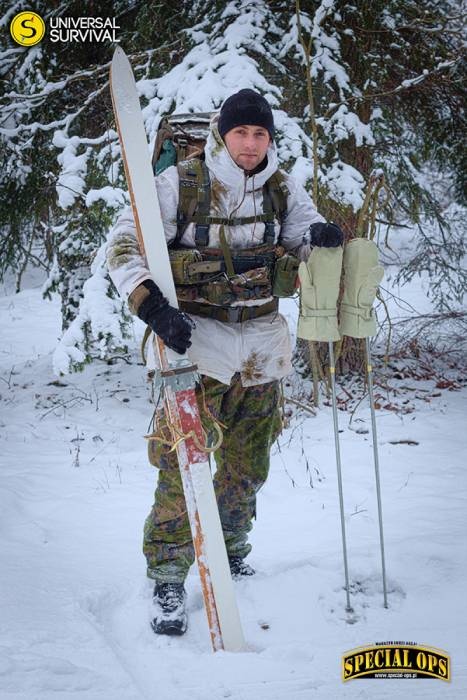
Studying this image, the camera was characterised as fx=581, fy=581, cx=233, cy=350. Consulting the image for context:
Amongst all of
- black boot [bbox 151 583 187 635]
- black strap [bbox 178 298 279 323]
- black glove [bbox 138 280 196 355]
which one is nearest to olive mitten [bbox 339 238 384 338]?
black strap [bbox 178 298 279 323]

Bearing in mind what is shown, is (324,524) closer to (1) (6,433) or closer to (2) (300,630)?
(2) (300,630)

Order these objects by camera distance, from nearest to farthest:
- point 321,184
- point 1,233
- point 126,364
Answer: point 321,184 < point 1,233 < point 126,364

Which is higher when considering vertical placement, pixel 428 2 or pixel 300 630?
pixel 428 2

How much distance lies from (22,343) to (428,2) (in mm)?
7716

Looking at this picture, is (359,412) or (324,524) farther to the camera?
(359,412)

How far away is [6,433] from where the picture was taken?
5570mm

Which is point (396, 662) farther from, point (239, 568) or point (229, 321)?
point (229, 321)

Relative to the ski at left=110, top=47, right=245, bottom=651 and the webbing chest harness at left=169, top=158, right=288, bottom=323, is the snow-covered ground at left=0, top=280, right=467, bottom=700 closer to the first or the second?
the ski at left=110, top=47, right=245, bottom=651

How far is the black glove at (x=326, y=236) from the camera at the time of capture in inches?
96.3

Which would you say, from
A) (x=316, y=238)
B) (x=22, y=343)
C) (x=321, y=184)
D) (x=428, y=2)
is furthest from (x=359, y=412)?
(x=22, y=343)

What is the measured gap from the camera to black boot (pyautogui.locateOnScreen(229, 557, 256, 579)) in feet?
9.68

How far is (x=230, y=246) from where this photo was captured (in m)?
2.54

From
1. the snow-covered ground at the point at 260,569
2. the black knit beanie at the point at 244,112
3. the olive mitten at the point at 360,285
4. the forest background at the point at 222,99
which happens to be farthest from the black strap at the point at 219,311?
the forest background at the point at 222,99

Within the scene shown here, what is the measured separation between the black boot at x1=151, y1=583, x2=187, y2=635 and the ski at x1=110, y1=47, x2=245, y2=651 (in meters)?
0.21
